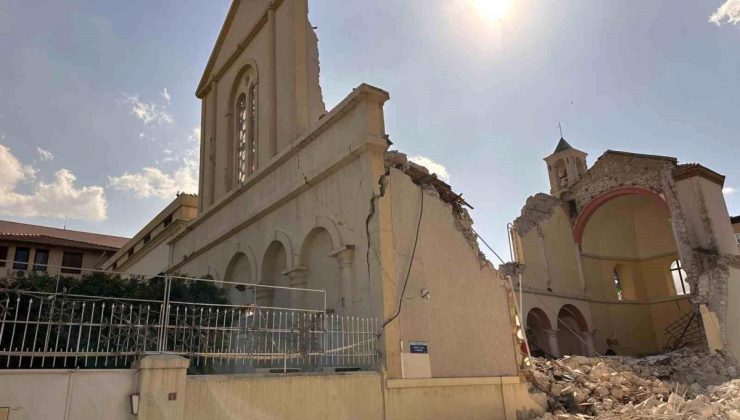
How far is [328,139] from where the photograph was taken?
10008mm

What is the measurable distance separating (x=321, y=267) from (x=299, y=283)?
0.67 metres

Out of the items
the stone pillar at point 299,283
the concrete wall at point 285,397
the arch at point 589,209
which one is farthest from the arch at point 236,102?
the arch at point 589,209

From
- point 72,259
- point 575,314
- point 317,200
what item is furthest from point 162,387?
point 72,259

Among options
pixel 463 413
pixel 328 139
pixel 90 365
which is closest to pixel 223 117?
pixel 328 139

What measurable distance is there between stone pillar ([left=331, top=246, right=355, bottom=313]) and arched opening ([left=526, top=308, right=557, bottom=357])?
15595 millimetres

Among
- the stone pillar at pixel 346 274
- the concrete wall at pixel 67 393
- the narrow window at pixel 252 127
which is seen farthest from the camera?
the narrow window at pixel 252 127

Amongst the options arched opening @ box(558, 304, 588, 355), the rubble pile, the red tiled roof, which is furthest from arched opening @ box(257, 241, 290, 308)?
the red tiled roof

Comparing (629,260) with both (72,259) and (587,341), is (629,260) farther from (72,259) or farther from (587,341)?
Result: (72,259)

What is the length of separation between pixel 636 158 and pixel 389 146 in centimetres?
1923

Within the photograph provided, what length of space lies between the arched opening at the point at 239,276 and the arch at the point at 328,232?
2.74m

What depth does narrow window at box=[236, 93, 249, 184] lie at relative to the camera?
51.0 ft

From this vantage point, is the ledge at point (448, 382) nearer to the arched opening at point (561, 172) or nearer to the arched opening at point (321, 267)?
the arched opening at point (321, 267)

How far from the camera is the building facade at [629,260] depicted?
19906 mm

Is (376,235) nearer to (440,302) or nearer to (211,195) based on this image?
(440,302)
